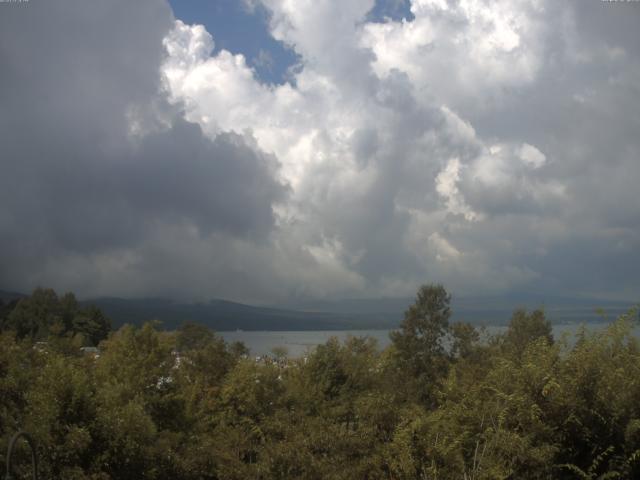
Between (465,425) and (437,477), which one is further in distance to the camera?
(465,425)

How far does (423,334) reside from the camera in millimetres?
50406

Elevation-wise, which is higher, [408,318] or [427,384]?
[408,318]

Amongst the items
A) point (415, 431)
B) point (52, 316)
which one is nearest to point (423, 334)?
point (415, 431)

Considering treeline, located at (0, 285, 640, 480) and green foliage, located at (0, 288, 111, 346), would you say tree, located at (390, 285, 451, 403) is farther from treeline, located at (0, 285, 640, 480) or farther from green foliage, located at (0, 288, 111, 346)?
green foliage, located at (0, 288, 111, 346)

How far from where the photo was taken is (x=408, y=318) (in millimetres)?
51344

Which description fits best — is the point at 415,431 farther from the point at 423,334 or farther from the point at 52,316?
the point at 52,316

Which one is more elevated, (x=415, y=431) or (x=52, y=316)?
(x=52, y=316)

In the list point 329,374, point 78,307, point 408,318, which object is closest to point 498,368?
point 329,374

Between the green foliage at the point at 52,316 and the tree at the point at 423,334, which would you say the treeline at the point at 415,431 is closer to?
the tree at the point at 423,334

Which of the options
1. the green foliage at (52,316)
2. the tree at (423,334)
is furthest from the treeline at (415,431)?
the green foliage at (52,316)

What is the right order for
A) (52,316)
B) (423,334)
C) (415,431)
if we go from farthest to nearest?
1. (52,316)
2. (423,334)
3. (415,431)

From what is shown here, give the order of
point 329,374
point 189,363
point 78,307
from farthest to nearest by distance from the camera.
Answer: point 78,307, point 189,363, point 329,374

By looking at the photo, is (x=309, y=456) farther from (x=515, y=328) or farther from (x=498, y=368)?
(x=515, y=328)

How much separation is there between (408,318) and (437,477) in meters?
39.6
